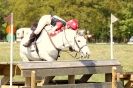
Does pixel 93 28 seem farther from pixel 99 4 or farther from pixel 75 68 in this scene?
pixel 75 68

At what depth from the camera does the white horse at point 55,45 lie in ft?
31.5

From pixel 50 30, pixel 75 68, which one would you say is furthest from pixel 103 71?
pixel 50 30

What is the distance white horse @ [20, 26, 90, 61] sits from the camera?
9.61m

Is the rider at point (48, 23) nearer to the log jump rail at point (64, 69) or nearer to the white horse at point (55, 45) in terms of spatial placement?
the white horse at point (55, 45)

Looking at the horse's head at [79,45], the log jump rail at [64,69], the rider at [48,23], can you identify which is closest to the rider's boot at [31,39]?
the rider at [48,23]

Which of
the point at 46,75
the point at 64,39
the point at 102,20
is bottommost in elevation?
the point at 46,75

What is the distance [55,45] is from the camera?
988cm

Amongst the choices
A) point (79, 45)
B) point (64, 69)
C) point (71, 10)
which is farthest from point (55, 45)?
point (71, 10)

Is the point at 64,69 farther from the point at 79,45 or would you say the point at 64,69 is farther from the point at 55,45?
the point at 55,45

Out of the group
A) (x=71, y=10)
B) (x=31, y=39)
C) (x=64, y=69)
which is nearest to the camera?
(x=64, y=69)

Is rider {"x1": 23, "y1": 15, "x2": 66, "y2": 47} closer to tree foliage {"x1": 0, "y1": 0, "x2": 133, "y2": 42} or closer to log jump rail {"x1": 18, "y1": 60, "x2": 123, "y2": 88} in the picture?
log jump rail {"x1": 18, "y1": 60, "x2": 123, "y2": 88}

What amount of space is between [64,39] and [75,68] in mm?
679

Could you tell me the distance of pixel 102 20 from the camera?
47625 mm

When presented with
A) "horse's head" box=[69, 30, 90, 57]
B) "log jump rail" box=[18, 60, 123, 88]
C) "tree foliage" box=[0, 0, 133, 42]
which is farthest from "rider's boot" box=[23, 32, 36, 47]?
"tree foliage" box=[0, 0, 133, 42]
